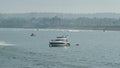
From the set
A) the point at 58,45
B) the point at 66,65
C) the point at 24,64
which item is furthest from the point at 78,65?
the point at 58,45

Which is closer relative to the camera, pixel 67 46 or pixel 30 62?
pixel 30 62

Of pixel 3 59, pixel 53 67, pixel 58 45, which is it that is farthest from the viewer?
pixel 58 45

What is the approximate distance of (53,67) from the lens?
230 feet

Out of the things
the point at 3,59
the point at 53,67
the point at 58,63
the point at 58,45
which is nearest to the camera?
the point at 53,67

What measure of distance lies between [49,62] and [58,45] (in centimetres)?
4136

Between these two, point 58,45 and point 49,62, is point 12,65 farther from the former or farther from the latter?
point 58,45

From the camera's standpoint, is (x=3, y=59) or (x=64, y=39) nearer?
(x=3, y=59)

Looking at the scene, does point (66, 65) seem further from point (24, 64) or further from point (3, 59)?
point (3, 59)

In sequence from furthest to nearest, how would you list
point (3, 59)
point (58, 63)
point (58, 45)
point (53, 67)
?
point (58, 45) < point (3, 59) < point (58, 63) < point (53, 67)

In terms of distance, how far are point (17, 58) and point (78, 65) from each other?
14146mm

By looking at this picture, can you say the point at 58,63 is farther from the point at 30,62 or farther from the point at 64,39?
the point at 64,39

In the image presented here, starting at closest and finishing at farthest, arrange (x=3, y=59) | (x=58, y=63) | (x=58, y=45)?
1. (x=58, y=63)
2. (x=3, y=59)
3. (x=58, y=45)

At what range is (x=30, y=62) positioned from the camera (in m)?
77.1

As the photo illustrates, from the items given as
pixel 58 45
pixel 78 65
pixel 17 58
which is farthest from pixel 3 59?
pixel 58 45
